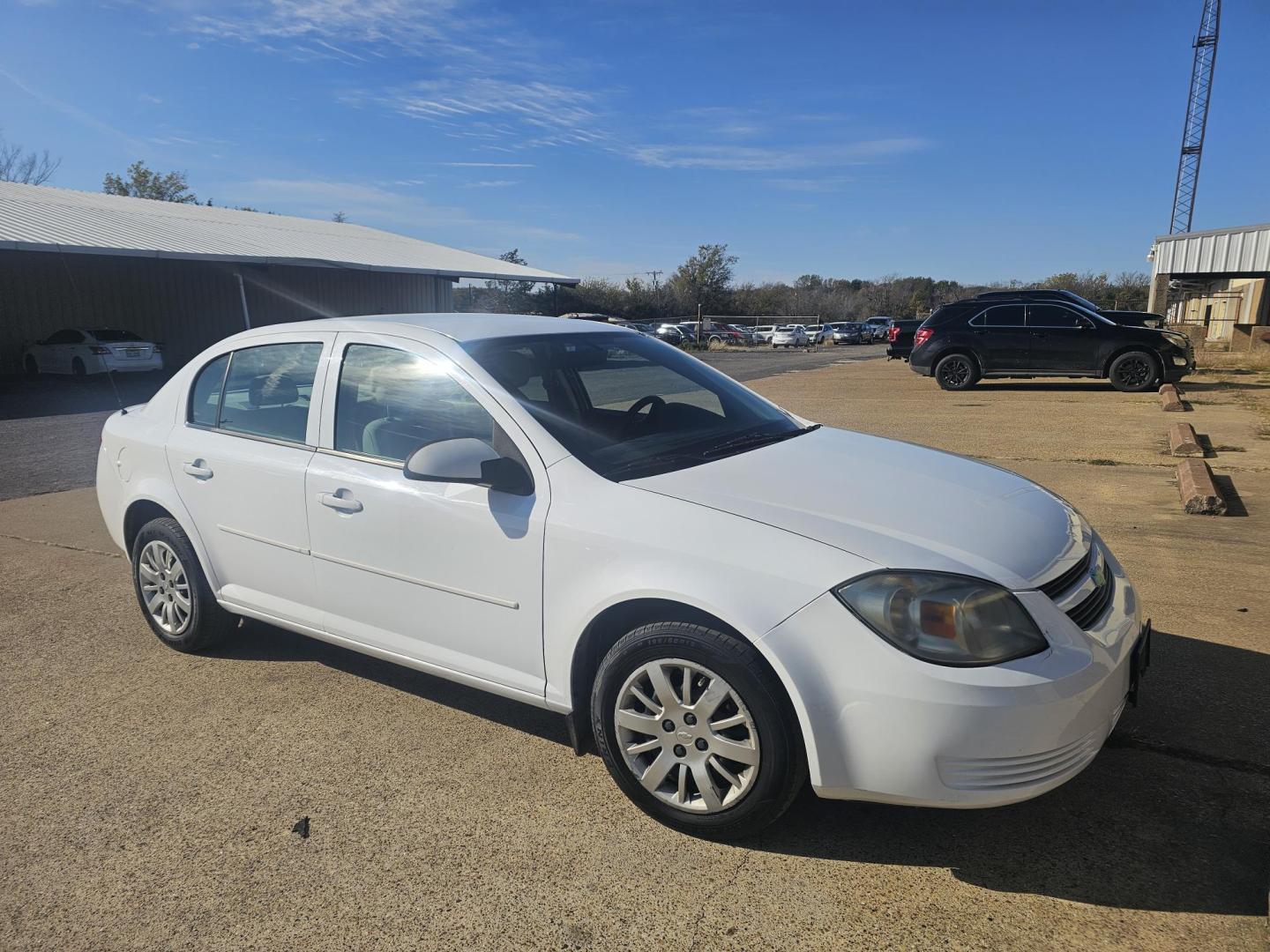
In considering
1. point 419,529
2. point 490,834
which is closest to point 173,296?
point 419,529

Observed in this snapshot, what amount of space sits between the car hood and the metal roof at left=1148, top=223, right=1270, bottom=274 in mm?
29635

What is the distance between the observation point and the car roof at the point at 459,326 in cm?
367

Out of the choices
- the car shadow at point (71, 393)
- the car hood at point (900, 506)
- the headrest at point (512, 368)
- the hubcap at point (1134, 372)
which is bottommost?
the car shadow at point (71, 393)

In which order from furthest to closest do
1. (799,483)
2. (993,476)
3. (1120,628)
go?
(993,476) → (799,483) → (1120,628)

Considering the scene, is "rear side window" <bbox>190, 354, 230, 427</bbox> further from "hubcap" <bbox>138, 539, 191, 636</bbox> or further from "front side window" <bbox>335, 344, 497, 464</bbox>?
"front side window" <bbox>335, 344, 497, 464</bbox>

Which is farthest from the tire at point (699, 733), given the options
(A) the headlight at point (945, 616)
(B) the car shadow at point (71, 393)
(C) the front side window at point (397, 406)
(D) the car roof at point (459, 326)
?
(B) the car shadow at point (71, 393)

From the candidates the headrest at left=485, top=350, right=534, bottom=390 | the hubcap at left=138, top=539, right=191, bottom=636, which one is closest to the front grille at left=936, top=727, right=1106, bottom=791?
the headrest at left=485, top=350, right=534, bottom=390

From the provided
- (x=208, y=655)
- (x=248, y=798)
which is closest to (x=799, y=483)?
(x=248, y=798)

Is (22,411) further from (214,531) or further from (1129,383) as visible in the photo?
(1129,383)

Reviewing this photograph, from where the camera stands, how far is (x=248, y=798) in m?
3.05

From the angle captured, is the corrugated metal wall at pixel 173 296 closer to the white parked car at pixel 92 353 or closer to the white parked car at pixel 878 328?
the white parked car at pixel 92 353

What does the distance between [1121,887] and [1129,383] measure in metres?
15.9

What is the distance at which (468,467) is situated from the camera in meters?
2.99

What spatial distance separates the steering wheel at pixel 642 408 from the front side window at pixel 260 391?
4.41 feet
